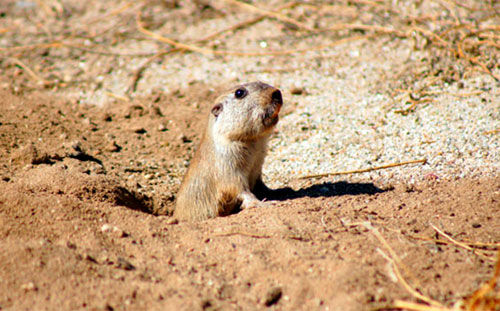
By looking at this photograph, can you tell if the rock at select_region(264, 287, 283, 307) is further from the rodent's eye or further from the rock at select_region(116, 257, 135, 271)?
the rodent's eye

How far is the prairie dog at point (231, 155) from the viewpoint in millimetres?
4398

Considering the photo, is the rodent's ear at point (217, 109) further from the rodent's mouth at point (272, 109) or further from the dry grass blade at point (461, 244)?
the dry grass blade at point (461, 244)

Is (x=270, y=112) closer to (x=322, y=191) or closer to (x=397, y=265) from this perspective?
(x=322, y=191)

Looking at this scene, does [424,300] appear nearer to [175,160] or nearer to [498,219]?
[498,219]

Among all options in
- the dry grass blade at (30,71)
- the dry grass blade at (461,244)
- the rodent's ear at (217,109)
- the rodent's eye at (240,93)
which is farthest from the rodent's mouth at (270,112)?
the dry grass blade at (30,71)

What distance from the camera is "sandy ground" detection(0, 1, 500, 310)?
116 inches

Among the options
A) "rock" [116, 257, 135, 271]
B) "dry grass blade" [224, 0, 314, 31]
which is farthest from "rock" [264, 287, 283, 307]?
"dry grass blade" [224, 0, 314, 31]

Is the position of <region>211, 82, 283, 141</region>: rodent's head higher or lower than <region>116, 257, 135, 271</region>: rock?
higher

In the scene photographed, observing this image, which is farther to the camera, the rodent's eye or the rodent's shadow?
the rodent's shadow

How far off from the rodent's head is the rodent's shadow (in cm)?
62

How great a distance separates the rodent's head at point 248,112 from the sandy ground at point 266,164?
2.16ft

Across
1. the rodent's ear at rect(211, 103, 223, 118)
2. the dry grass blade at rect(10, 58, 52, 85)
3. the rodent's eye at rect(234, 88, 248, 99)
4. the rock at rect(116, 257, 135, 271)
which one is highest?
the rodent's eye at rect(234, 88, 248, 99)

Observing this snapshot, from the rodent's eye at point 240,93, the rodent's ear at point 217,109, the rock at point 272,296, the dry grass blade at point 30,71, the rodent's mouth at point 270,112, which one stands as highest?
the rodent's eye at point 240,93

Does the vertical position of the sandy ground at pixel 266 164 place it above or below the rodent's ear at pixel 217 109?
below
